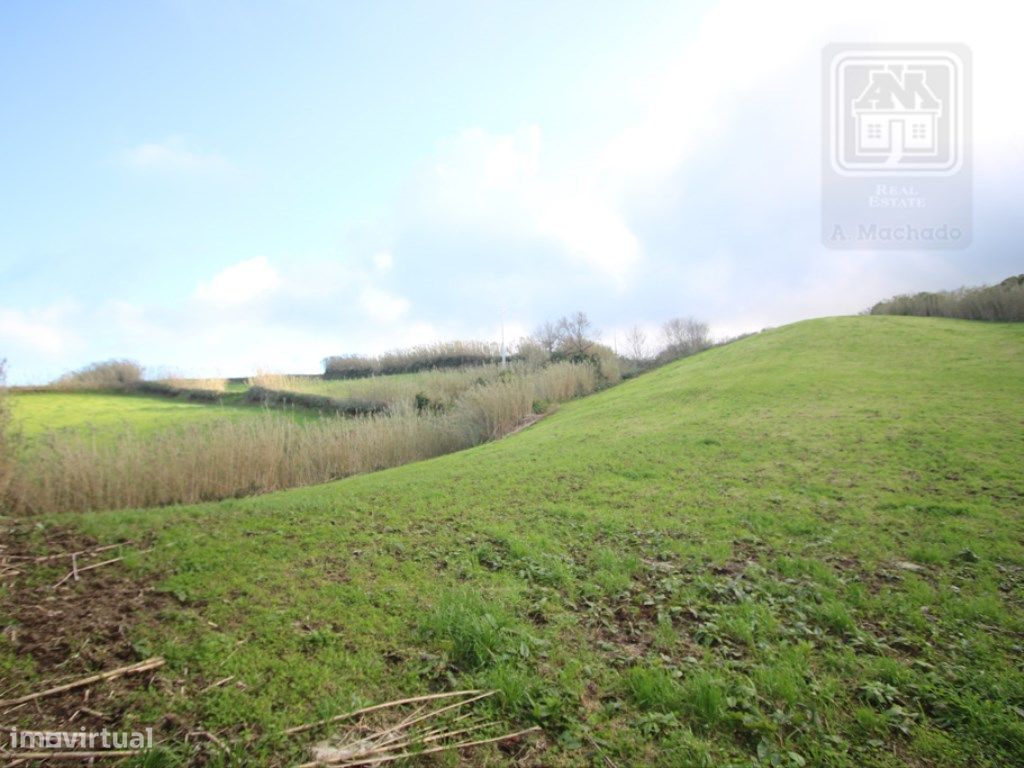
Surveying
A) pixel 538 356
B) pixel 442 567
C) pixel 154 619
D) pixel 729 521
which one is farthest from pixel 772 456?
pixel 538 356

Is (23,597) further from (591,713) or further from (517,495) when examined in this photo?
(517,495)

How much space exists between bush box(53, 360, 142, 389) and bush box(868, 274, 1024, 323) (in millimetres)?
46209

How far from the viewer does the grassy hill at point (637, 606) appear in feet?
10.1

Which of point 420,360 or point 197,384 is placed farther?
point 420,360

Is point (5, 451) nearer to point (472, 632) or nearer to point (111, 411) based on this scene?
point (472, 632)

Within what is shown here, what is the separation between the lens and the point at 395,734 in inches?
114

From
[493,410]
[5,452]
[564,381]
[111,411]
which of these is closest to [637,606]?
[5,452]

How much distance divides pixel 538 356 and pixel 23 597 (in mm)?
33814

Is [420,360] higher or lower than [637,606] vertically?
higher

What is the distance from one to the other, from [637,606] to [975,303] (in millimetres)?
32036

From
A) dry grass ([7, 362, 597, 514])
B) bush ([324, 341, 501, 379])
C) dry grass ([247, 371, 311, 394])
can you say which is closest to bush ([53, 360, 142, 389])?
dry grass ([247, 371, 311, 394])

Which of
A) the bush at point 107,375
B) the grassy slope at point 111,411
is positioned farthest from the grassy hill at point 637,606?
the bush at point 107,375

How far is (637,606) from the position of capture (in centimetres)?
461

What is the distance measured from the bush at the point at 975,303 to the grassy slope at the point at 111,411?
35.0 m
